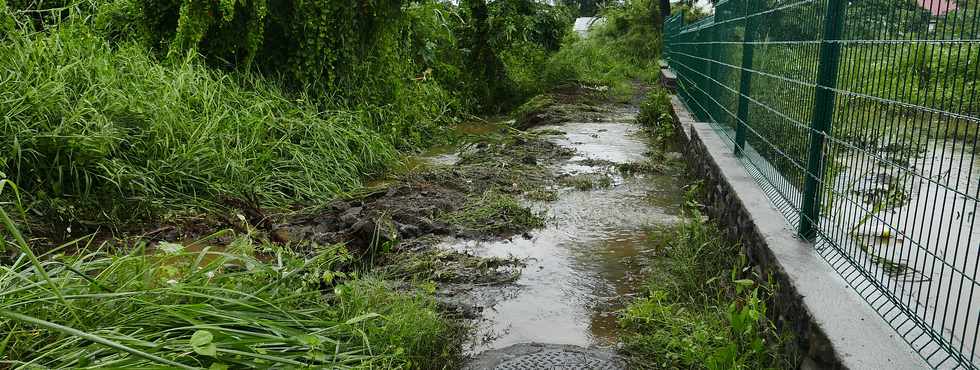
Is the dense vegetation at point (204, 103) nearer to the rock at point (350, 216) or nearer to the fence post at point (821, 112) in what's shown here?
the rock at point (350, 216)

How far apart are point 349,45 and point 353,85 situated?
17.4 inches

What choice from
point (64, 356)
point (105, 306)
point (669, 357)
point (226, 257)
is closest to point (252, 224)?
point (226, 257)

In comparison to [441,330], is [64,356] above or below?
above

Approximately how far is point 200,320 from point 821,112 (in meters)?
2.70

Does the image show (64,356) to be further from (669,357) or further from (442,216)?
(442,216)

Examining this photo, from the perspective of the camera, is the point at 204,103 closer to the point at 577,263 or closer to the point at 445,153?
the point at 445,153

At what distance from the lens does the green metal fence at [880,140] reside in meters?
2.15

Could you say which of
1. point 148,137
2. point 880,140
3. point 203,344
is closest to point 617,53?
point 148,137

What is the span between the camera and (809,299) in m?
2.57

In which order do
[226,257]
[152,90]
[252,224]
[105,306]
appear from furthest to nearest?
[152,90], [252,224], [226,257], [105,306]

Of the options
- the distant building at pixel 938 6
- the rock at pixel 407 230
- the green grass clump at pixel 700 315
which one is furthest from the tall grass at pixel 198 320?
the distant building at pixel 938 6

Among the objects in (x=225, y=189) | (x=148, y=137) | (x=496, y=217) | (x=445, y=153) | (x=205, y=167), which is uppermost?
(x=148, y=137)

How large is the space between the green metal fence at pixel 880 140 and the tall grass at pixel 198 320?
174 cm

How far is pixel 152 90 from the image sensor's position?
5578 mm
